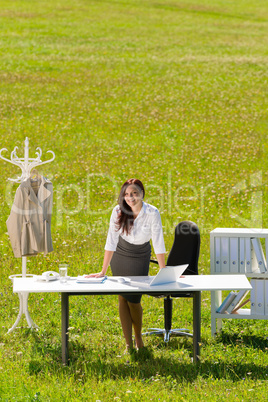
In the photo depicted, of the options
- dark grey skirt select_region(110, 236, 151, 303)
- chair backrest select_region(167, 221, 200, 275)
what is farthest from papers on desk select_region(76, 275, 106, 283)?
chair backrest select_region(167, 221, 200, 275)

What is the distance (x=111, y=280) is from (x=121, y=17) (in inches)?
1607

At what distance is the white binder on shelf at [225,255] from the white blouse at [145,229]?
3.75ft

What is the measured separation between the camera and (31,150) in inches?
749

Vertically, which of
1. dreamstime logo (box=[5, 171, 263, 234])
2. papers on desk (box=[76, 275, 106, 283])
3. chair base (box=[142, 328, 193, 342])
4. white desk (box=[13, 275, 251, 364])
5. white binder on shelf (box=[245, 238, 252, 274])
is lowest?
chair base (box=[142, 328, 193, 342])

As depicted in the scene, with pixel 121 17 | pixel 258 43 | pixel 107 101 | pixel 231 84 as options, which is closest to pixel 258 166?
pixel 107 101

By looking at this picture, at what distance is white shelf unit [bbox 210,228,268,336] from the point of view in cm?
828

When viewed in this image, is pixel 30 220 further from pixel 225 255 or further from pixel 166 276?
pixel 225 255

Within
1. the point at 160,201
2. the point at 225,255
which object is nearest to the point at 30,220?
the point at 225,255

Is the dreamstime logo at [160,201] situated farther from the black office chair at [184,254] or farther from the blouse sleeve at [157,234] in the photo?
the blouse sleeve at [157,234]

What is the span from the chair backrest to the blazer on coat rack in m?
1.79

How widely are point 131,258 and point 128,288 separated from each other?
870 millimetres

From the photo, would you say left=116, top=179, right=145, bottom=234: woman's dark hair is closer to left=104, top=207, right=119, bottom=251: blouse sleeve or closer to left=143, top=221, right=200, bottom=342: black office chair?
left=104, top=207, right=119, bottom=251: blouse sleeve

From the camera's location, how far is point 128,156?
61.2 ft

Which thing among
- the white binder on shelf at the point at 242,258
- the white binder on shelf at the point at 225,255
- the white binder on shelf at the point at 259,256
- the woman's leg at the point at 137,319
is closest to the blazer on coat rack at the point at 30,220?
the woman's leg at the point at 137,319
